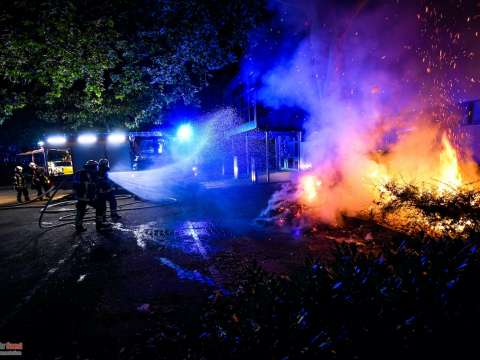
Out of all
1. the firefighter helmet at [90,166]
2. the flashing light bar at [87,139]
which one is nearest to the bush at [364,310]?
the firefighter helmet at [90,166]

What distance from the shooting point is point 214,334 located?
169 centimetres

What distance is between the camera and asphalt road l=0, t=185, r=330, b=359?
131 inches

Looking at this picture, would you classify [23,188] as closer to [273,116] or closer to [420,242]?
[273,116]

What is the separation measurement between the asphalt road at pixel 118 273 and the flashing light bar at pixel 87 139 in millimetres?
7594

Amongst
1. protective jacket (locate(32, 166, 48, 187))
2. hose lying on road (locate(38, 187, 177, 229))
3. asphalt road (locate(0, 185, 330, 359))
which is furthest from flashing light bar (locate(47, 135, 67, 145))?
asphalt road (locate(0, 185, 330, 359))

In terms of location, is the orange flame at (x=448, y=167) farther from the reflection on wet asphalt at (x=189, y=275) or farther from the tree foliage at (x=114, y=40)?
the tree foliage at (x=114, y=40)

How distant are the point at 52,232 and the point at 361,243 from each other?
832 centimetres

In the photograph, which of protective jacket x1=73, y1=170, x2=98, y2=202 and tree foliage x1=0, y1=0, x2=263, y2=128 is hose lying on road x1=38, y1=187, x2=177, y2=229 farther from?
tree foliage x1=0, y1=0, x2=263, y2=128

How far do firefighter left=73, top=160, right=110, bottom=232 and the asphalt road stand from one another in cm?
39

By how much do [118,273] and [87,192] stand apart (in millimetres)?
3734

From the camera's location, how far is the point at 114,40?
31.0ft

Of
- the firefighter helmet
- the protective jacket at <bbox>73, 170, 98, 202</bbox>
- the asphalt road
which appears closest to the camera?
the asphalt road

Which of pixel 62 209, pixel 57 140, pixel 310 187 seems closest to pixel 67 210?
pixel 62 209

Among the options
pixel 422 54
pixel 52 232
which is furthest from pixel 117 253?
pixel 422 54
